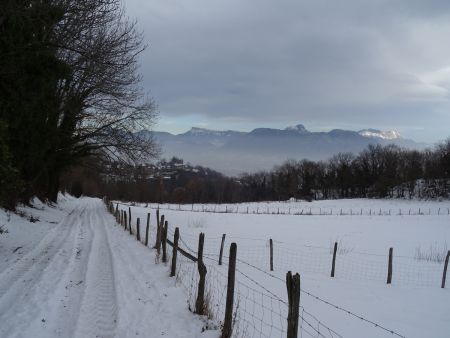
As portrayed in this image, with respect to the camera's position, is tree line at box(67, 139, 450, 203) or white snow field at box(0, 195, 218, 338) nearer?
white snow field at box(0, 195, 218, 338)

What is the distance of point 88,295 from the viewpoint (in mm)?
8430

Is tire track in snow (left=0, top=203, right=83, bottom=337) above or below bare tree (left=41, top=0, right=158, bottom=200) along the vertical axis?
below

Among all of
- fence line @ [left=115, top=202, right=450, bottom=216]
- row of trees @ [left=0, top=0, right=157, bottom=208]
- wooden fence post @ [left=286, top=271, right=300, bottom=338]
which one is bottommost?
fence line @ [left=115, top=202, right=450, bottom=216]

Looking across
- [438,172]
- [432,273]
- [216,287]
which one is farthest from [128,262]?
[438,172]

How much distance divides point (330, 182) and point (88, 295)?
122033 mm

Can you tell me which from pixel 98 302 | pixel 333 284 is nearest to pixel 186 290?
pixel 98 302

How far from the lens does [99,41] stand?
1619 centimetres

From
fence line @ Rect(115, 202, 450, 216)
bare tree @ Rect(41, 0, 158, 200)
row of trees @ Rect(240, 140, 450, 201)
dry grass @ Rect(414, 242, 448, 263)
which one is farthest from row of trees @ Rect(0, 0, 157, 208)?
row of trees @ Rect(240, 140, 450, 201)

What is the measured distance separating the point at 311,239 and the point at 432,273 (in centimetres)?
957

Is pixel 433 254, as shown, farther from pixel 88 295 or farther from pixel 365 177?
pixel 365 177

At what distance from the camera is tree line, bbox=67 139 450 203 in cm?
9744

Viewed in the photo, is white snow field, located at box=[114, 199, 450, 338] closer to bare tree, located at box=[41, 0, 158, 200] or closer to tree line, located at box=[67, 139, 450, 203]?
bare tree, located at box=[41, 0, 158, 200]

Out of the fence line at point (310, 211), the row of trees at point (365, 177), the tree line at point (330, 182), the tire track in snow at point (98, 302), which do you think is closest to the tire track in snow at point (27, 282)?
the tire track in snow at point (98, 302)

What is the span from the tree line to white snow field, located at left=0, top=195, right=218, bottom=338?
203ft
